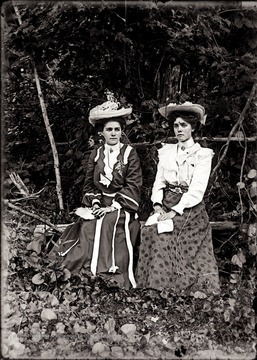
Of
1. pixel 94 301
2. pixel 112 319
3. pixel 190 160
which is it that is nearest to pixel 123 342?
pixel 112 319

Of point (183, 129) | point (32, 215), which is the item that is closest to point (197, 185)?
point (183, 129)

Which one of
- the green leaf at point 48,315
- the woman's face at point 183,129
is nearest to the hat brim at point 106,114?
the woman's face at point 183,129

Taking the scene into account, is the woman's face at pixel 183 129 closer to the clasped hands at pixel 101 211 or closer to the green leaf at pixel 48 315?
the clasped hands at pixel 101 211

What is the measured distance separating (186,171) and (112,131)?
30.6 inches

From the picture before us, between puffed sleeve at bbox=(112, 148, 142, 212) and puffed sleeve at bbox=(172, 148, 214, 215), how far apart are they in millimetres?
389

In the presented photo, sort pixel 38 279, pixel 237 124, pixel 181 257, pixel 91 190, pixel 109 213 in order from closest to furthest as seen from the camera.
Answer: pixel 38 279 → pixel 181 257 → pixel 109 213 → pixel 91 190 → pixel 237 124

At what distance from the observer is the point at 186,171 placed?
19.5 ft

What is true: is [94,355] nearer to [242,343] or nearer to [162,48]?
[242,343]

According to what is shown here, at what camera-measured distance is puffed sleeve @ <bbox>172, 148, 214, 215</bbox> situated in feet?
19.1

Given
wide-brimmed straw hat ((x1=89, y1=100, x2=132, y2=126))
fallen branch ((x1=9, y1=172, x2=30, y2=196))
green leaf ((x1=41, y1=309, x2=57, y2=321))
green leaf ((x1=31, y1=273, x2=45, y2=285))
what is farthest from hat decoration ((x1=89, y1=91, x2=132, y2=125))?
green leaf ((x1=41, y1=309, x2=57, y2=321))

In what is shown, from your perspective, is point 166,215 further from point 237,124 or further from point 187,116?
point 237,124

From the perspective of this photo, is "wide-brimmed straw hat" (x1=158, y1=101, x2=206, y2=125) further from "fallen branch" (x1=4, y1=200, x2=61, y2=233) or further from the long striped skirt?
"fallen branch" (x1=4, y1=200, x2=61, y2=233)

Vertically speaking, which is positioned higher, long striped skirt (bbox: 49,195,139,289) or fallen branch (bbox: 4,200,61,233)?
fallen branch (bbox: 4,200,61,233)

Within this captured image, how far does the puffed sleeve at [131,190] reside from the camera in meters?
5.96
